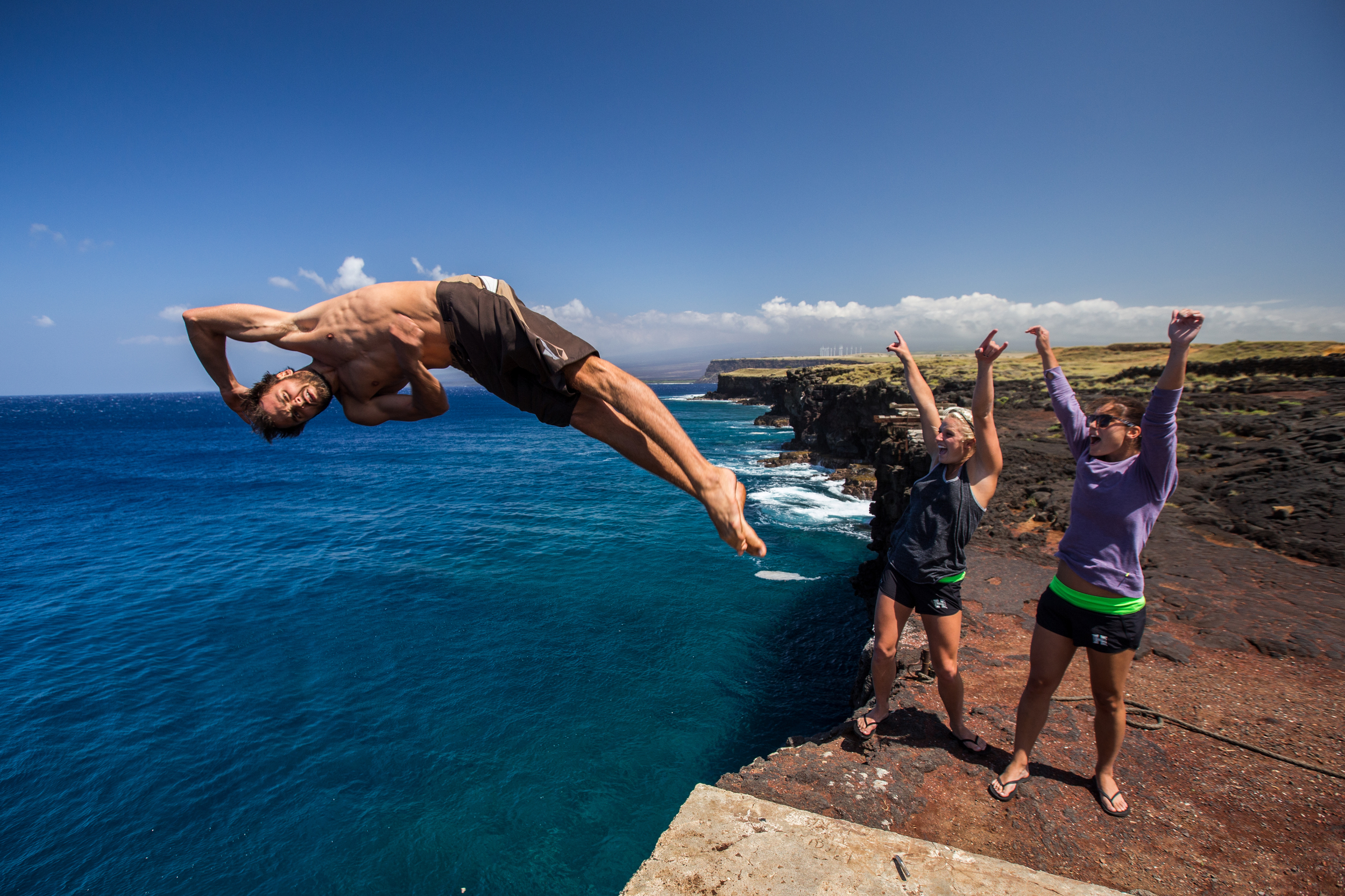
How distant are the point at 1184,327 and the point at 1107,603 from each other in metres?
1.68

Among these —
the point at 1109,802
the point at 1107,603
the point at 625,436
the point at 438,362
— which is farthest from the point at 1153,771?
the point at 438,362

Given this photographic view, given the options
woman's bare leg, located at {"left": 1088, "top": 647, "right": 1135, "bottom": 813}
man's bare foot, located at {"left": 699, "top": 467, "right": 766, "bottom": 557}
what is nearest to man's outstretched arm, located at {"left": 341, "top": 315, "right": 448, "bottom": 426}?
man's bare foot, located at {"left": 699, "top": 467, "right": 766, "bottom": 557}

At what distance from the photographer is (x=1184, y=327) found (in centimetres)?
302

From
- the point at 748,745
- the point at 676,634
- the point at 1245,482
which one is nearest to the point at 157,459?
the point at 676,634

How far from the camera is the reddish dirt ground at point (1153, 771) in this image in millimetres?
3479

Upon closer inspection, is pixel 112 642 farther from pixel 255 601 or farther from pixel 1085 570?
pixel 1085 570

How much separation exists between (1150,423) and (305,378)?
500 centimetres

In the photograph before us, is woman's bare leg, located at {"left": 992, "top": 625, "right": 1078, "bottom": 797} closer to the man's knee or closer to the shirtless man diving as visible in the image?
the shirtless man diving

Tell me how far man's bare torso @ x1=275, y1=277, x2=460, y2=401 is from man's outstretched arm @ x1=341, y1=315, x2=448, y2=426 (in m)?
0.05

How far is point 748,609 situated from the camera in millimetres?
17906

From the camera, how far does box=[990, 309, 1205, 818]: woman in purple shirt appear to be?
10.2 feet

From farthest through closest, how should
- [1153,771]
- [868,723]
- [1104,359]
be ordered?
[1104,359], [868,723], [1153,771]

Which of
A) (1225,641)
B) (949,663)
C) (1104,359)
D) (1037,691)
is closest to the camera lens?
(1037,691)

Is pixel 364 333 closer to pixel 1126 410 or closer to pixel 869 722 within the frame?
pixel 1126 410
